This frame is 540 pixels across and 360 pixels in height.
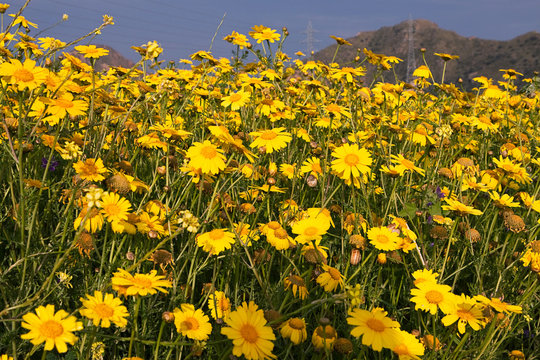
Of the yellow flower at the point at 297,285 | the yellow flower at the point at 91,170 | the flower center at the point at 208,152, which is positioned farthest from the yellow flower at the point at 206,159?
the yellow flower at the point at 297,285

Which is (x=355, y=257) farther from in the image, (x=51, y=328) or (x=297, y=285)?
(x=51, y=328)

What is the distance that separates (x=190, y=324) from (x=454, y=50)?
→ 71.9 meters

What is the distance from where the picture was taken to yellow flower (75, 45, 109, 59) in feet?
6.90

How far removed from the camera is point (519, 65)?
4950cm

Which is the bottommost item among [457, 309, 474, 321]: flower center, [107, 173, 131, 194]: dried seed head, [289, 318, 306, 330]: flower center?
[289, 318, 306, 330]: flower center

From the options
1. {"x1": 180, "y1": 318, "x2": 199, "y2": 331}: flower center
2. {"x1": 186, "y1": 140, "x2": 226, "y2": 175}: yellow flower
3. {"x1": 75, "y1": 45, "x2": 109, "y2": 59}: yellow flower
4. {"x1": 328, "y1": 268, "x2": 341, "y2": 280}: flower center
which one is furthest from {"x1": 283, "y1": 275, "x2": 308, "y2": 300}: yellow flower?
{"x1": 75, "y1": 45, "x2": 109, "y2": 59}: yellow flower

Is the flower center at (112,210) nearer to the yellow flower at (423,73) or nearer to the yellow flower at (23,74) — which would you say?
the yellow flower at (23,74)

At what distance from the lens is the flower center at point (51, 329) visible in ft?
3.20

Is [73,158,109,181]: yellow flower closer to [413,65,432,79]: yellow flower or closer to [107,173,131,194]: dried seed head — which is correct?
[107,173,131,194]: dried seed head

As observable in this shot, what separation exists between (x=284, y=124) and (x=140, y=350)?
241cm

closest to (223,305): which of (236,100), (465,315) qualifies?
(465,315)

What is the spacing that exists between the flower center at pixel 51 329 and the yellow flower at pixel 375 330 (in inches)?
30.3

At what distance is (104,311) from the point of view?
1118mm

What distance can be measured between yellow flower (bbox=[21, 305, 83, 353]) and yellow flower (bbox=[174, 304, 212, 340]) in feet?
1.31
